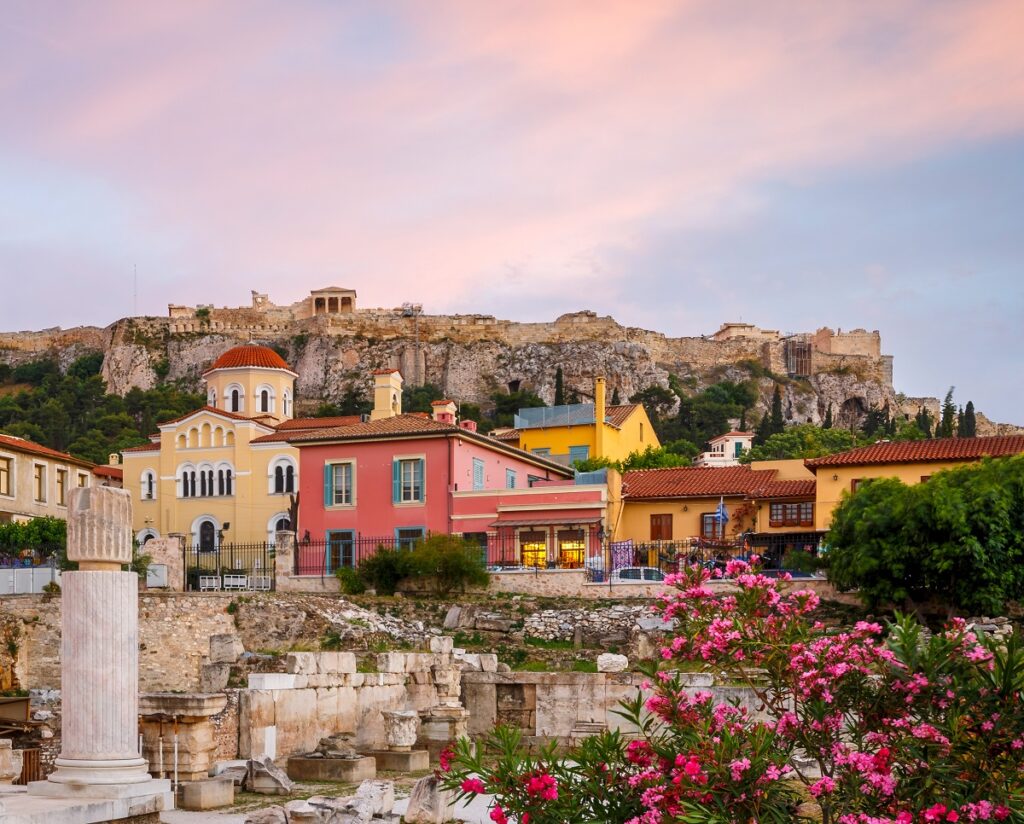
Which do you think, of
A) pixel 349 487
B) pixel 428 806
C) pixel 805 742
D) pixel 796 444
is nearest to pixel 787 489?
pixel 349 487

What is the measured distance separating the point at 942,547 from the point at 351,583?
50.4ft

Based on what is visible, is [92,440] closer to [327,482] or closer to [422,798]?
[327,482]

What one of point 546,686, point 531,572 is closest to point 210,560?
point 531,572

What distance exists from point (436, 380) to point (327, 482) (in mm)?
74445

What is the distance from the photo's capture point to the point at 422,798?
16.4 metres

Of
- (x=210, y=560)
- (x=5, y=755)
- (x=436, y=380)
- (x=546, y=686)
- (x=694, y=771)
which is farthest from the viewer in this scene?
(x=436, y=380)

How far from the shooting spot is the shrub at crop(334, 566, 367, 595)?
37.2 m

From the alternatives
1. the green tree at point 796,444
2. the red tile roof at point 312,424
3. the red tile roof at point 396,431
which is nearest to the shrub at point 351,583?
the red tile roof at point 396,431

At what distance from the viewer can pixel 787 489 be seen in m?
45.1

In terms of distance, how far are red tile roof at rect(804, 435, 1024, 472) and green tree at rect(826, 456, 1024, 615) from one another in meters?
7.37

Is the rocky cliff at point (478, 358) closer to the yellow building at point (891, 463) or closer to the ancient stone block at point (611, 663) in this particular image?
the yellow building at point (891, 463)

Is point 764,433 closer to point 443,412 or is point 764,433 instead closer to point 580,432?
point 580,432

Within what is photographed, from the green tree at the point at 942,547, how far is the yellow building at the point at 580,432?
25.3 metres

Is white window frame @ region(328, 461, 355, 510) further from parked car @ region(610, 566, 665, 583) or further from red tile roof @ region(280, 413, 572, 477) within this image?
parked car @ region(610, 566, 665, 583)
